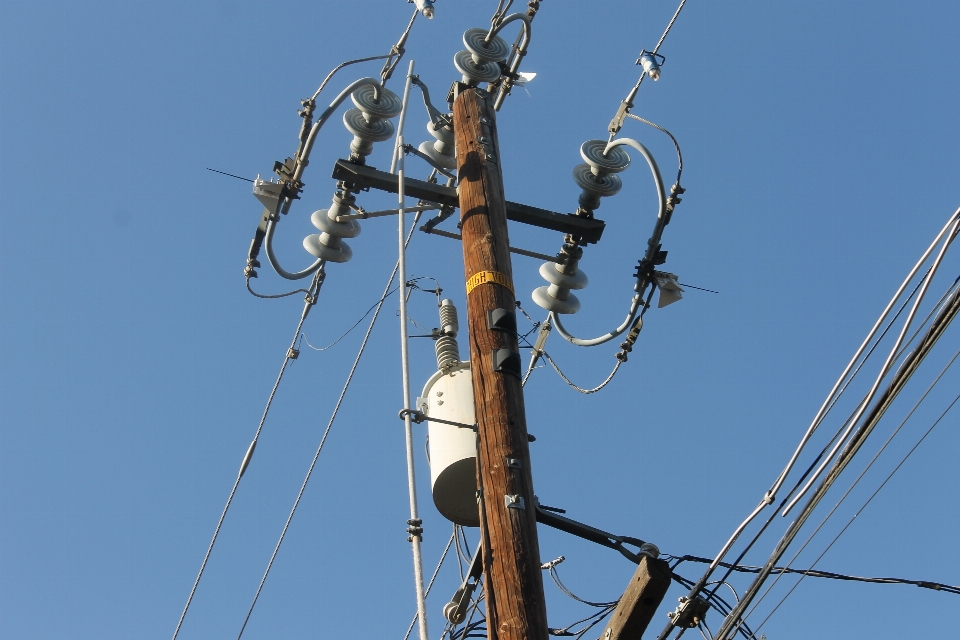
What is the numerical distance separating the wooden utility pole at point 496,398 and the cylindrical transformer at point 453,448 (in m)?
1.18

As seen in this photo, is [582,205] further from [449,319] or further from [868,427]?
[868,427]

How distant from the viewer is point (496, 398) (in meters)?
6.44

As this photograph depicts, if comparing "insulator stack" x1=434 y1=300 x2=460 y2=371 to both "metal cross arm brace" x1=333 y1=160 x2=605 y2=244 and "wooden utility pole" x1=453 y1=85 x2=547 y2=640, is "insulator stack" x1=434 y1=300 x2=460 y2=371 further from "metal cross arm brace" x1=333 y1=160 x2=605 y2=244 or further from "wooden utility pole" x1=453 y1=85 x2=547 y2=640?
"wooden utility pole" x1=453 y1=85 x2=547 y2=640

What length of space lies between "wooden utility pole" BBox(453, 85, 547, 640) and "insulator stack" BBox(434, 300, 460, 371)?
1697 millimetres

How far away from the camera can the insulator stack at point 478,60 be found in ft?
29.6

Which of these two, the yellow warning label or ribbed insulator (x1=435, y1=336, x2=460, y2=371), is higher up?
ribbed insulator (x1=435, y1=336, x2=460, y2=371)

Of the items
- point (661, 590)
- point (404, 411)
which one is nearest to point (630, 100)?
point (404, 411)

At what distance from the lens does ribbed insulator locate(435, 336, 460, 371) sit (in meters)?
8.95

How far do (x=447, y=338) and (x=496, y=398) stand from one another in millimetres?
2888

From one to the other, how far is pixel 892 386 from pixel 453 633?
3540 mm

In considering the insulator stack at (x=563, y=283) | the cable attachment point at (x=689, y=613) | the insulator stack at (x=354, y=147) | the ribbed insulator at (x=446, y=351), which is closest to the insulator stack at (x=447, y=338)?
the ribbed insulator at (x=446, y=351)

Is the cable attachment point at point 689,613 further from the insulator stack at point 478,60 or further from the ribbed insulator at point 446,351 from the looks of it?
the insulator stack at point 478,60

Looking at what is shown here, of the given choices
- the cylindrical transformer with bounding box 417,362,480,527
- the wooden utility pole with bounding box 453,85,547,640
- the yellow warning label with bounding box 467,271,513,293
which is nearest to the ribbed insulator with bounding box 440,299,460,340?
the cylindrical transformer with bounding box 417,362,480,527

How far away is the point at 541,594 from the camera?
568 cm
